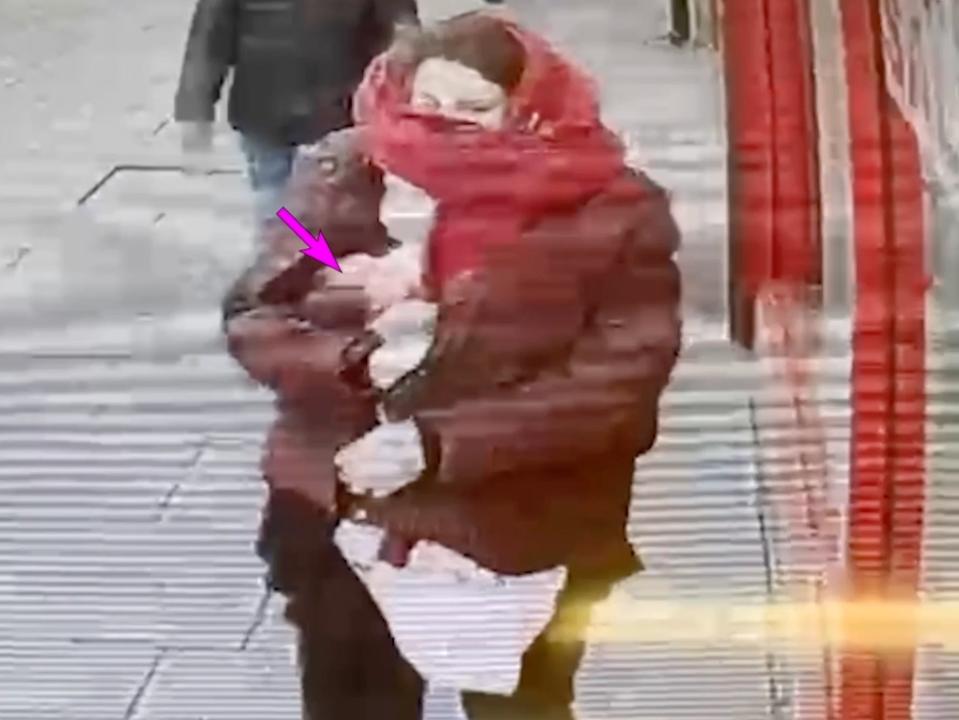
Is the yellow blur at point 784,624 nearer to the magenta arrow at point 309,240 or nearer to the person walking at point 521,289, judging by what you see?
the person walking at point 521,289

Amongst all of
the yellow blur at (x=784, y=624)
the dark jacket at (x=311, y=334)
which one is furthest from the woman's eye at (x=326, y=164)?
the yellow blur at (x=784, y=624)

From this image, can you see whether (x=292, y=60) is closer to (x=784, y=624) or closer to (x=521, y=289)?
(x=521, y=289)

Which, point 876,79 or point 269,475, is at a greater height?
point 876,79

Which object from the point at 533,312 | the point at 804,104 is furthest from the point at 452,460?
the point at 804,104

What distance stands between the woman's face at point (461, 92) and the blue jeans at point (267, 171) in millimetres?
55

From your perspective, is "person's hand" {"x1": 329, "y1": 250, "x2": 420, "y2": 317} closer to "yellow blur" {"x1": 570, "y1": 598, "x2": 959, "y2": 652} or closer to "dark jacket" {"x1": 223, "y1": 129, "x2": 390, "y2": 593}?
"dark jacket" {"x1": 223, "y1": 129, "x2": 390, "y2": 593}

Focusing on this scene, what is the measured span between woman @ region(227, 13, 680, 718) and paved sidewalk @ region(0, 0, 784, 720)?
0.01 m

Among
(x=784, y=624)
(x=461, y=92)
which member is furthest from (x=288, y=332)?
(x=784, y=624)

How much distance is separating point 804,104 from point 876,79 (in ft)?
0.09

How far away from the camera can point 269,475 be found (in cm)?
60

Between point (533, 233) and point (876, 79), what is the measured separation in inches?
5.4

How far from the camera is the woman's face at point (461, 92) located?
56 cm

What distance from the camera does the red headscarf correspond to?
1.85ft

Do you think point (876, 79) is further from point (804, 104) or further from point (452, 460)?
point (452, 460)
